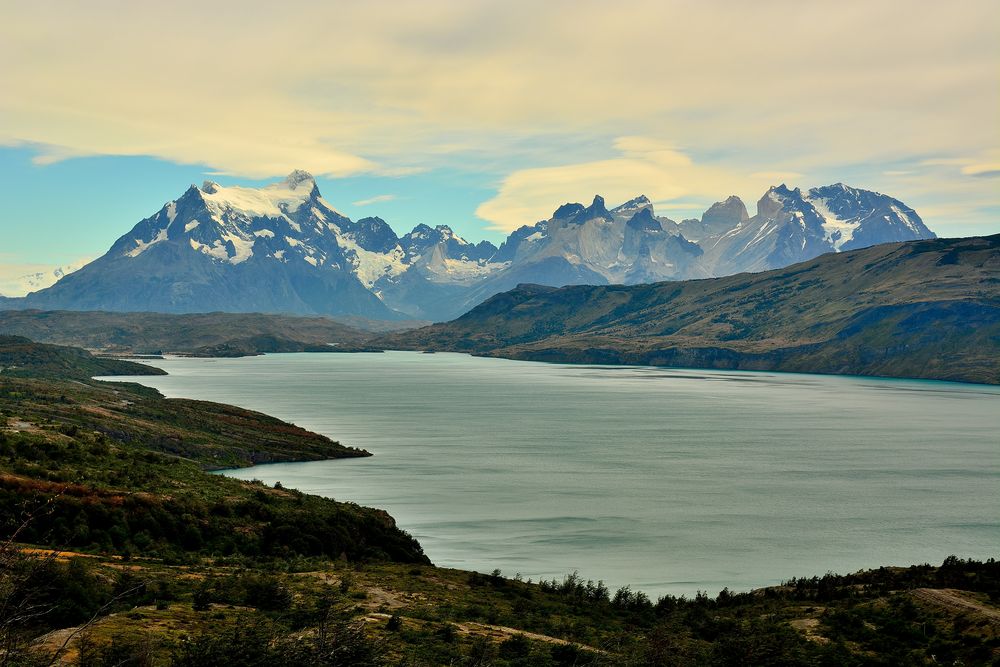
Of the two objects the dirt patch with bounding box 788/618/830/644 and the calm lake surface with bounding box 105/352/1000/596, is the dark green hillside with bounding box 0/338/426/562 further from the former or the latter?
the dirt patch with bounding box 788/618/830/644

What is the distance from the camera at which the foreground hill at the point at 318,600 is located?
2939cm

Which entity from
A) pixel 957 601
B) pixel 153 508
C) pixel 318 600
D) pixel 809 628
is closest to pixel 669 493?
pixel 957 601

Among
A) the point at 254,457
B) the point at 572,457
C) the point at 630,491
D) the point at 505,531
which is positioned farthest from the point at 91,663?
the point at 572,457

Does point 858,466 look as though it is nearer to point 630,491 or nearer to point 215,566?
point 630,491

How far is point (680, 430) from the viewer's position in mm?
176500

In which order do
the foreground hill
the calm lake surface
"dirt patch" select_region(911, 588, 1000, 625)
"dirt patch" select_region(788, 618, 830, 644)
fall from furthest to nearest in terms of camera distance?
the calm lake surface < "dirt patch" select_region(911, 588, 1000, 625) < "dirt patch" select_region(788, 618, 830, 644) < the foreground hill

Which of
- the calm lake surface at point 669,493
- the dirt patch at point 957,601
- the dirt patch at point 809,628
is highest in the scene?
the dirt patch at point 957,601

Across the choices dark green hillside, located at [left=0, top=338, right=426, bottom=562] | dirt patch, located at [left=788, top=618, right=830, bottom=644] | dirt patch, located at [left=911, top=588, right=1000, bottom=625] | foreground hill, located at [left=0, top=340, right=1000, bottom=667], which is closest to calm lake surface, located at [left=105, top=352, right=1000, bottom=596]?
foreground hill, located at [left=0, top=340, right=1000, bottom=667]

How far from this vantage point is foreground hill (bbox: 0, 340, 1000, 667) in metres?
29.4

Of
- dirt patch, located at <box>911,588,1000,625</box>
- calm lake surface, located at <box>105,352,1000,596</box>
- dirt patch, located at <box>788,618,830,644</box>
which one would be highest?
dirt patch, located at <box>911,588,1000,625</box>

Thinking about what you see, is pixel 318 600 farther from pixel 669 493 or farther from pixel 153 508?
pixel 669 493

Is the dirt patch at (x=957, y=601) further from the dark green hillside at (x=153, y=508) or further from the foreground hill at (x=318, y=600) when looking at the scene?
the dark green hillside at (x=153, y=508)

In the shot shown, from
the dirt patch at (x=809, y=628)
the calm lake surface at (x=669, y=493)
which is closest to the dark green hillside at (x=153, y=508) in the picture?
the calm lake surface at (x=669, y=493)

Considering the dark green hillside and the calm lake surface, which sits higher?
the dark green hillside
